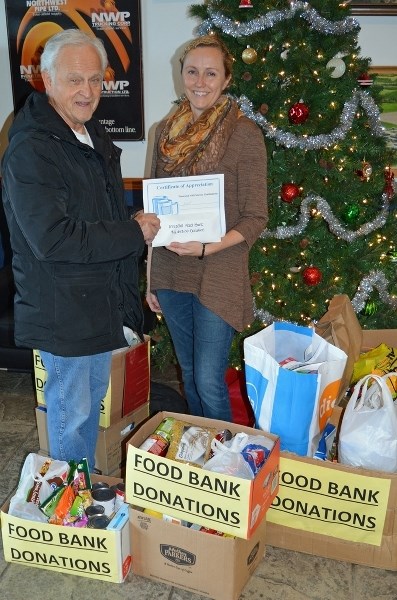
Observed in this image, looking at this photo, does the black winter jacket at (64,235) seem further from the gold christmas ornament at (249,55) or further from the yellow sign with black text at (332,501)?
the gold christmas ornament at (249,55)

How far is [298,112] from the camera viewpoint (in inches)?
94.7

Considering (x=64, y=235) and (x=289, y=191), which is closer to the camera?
(x=64, y=235)

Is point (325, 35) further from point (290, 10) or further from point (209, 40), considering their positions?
point (209, 40)

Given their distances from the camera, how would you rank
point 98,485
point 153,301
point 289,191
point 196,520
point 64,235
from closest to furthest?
point 64,235, point 196,520, point 98,485, point 153,301, point 289,191

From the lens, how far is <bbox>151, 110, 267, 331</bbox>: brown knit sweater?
1.78 meters

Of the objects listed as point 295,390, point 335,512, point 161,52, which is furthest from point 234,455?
point 161,52

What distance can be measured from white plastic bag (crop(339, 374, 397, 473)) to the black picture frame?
7.24 feet

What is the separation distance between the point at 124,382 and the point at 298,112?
1.28 meters

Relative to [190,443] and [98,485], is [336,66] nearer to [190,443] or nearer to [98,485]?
[190,443]

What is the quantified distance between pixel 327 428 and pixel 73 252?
3.54 feet

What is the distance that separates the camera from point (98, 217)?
167 cm

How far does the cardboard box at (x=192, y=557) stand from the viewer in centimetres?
163

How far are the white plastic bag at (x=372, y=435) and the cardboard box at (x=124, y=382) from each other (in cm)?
84

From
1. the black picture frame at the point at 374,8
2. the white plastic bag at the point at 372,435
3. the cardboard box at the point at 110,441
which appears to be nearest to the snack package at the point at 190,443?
the white plastic bag at the point at 372,435
